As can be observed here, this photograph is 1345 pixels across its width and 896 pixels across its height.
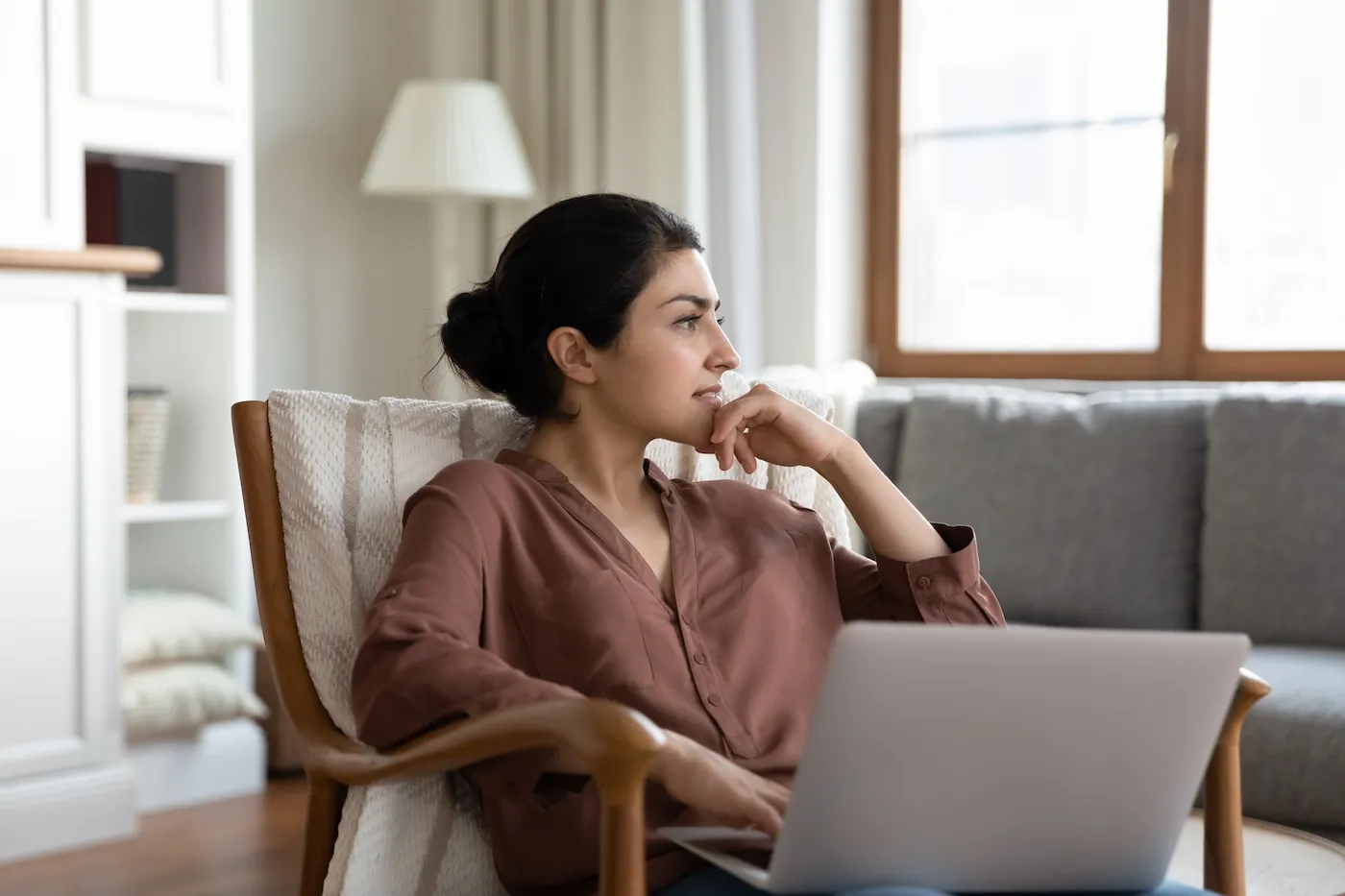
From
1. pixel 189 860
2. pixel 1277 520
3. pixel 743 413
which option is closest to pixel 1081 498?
pixel 1277 520

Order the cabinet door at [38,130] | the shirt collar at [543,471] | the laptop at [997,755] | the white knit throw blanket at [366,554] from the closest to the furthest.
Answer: the laptop at [997,755], the white knit throw blanket at [366,554], the shirt collar at [543,471], the cabinet door at [38,130]

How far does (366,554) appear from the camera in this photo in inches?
65.1

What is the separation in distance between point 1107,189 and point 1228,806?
217cm

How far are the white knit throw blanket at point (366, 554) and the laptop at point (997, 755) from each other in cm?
43

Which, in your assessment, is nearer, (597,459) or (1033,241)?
(597,459)

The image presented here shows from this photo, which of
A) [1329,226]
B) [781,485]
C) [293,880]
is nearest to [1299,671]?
[781,485]

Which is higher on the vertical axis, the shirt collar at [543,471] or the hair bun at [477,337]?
the hair bun at [477,337]

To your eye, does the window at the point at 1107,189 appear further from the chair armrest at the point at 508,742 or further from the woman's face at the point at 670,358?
the chair armrest at the point at 508,742

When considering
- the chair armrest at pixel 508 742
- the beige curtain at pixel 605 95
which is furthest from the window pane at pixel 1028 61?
the chair armrest at pixel 508 742

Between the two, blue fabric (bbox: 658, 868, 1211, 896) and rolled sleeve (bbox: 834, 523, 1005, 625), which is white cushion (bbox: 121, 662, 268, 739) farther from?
blue fabric (bbox: 658, 868, 1211, 896)

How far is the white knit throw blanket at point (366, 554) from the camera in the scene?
1479 mm

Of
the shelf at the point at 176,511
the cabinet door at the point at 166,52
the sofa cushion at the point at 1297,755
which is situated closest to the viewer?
the sofa cushion at the point at 1297,755

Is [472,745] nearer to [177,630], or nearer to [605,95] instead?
[177,630]

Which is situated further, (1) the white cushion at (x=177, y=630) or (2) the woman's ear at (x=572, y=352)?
(1) the white cushion at (x=177, y=630)
